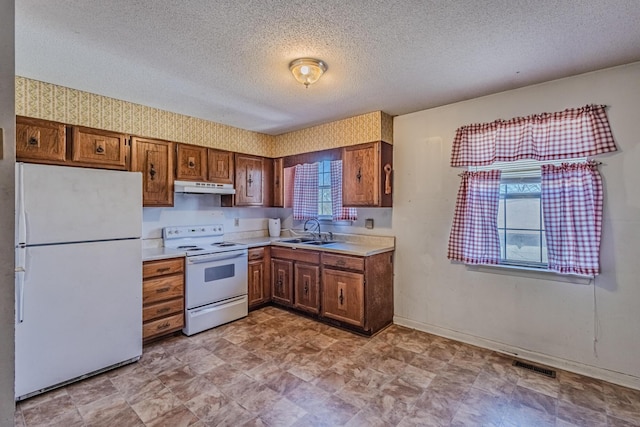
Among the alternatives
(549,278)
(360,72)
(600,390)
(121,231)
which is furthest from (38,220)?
(600,390)

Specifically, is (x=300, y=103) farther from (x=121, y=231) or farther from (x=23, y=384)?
(x=23, y=384)

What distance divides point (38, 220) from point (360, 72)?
103 inches

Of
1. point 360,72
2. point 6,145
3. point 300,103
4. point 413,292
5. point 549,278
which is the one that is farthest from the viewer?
point 413,292

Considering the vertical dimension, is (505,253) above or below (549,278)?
above

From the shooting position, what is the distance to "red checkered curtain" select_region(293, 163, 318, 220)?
4324 mm

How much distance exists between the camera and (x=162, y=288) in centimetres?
303

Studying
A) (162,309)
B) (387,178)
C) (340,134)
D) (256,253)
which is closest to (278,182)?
(256,253)

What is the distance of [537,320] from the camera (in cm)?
269

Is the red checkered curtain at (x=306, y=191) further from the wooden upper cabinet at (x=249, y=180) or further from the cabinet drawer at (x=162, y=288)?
the cabinet drawer at (x=162, y=288)

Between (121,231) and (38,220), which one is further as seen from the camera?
A: (121,231)

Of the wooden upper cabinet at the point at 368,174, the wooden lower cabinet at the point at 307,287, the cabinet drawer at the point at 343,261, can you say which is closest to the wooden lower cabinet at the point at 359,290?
the cabinet drawer at the point at 343,261

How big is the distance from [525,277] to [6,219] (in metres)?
3.44

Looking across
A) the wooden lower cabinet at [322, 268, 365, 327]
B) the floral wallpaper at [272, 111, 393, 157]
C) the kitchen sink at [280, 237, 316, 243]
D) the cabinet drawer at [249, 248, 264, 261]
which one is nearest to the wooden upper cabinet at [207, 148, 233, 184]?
the floral wallpaper at [272, 111, 393, 157]

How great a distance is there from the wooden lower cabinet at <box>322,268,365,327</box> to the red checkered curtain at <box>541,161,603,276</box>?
1713 millimetres
